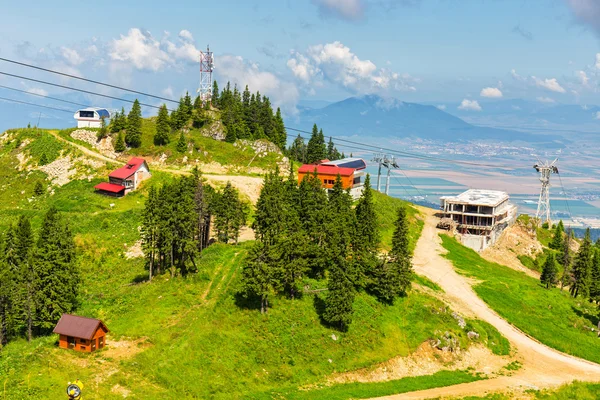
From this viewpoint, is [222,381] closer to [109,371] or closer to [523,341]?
[109,371]

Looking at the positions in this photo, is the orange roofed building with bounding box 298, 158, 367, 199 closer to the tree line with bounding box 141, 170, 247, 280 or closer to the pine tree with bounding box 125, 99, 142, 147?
the tree line with bounding box 141, 170, 247, 280

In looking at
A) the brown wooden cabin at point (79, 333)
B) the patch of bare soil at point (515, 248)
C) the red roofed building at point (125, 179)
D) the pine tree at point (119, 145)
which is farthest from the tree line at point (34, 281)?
the patch of bare soil at point (515, 248)

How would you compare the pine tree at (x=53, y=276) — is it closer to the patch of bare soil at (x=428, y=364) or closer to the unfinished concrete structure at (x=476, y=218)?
the patch of bare soil at (x=428, y=364)

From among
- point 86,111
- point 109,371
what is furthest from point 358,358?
point 86,111

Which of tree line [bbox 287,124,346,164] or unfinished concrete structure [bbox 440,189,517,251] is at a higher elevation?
tree line [bbox 287,124,346,164]

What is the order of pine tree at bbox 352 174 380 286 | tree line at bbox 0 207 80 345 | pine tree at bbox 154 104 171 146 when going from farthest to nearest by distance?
1. pine tree at bbox 154 104 171 146
2. pine tree at bbox 352 174 380 286
3. tree line at bbox 0 207 80 345

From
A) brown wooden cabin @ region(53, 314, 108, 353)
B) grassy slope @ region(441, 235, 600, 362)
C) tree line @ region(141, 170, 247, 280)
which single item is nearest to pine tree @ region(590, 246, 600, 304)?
grassy slope @ region(441, 235, 600, 362)

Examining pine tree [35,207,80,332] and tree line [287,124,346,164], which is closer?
pine tree [35,207,80,332]

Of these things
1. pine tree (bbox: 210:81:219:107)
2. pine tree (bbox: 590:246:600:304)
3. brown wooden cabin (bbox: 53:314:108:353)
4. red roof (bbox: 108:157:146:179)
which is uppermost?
pine tree (bbox: 210:81:219:107)
